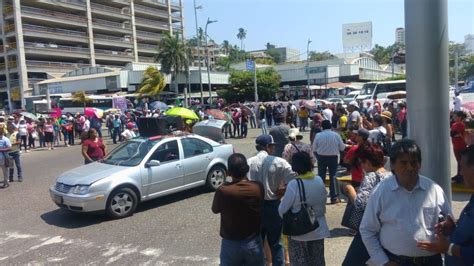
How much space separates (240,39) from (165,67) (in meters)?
96.3

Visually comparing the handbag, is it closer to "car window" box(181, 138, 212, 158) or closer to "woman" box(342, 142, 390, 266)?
"woman" box(342, 142, 390, 266)

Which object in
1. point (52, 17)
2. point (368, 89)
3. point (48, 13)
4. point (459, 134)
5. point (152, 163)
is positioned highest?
point (48, 13)

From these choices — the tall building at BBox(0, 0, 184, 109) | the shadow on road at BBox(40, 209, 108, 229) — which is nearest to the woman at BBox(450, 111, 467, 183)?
the shadow on road at BBox(40, 209, 108, 229)

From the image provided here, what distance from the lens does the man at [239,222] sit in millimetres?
3885

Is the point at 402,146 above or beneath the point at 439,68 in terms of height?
beneath

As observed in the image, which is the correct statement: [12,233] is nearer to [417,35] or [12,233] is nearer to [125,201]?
[125,201]

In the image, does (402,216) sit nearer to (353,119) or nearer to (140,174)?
(140,174)

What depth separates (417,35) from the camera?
12.8ft

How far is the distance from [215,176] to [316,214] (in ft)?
19.3

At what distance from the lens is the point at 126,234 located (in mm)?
7113

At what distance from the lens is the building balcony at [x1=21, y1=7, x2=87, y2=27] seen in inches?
2645

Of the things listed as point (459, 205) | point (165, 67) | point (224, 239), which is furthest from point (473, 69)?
point (224, 239)

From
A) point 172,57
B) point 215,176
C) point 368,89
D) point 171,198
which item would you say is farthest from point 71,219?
point 172,57

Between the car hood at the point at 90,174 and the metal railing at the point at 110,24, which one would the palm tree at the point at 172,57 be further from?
the car hood at the point at 90,174
